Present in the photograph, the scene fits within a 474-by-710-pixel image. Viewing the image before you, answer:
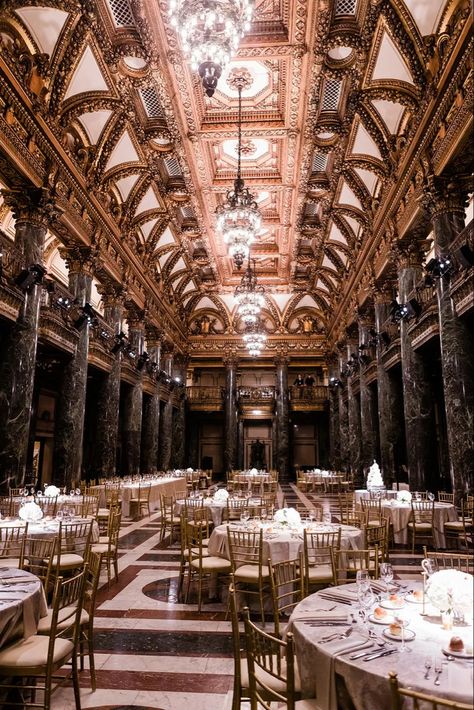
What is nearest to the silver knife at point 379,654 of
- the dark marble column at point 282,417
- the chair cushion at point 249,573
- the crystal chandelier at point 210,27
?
the chair cushion at point 249,573

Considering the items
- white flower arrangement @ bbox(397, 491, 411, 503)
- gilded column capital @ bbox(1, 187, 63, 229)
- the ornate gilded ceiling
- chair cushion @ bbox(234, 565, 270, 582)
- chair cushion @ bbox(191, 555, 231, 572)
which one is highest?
the ornate gilded ceiling

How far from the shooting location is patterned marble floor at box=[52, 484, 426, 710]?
10.4 feet

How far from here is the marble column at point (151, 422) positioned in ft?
61.3

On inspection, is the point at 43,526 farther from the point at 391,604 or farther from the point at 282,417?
the point at 282,417

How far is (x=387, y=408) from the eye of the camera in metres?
13.3

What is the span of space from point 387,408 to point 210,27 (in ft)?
34.2

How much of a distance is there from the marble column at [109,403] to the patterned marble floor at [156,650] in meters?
7.39

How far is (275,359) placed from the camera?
989 inches

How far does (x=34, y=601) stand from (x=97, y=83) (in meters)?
9.67

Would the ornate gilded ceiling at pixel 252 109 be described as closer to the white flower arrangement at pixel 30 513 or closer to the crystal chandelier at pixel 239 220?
the crystal chandelier at pixel 239 220

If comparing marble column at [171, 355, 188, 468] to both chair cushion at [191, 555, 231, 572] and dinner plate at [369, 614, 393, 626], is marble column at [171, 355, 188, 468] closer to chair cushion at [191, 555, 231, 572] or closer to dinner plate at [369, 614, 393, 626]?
chair cushion at [191, 555, 231, 572]

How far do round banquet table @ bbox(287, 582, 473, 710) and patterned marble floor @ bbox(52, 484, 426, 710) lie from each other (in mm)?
1062

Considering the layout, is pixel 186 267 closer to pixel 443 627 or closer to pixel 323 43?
pixel 323 43

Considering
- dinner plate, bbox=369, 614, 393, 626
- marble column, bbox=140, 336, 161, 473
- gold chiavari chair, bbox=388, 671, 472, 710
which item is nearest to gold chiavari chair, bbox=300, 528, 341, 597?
dinner plate, bbox=369, 614, 393, 626
